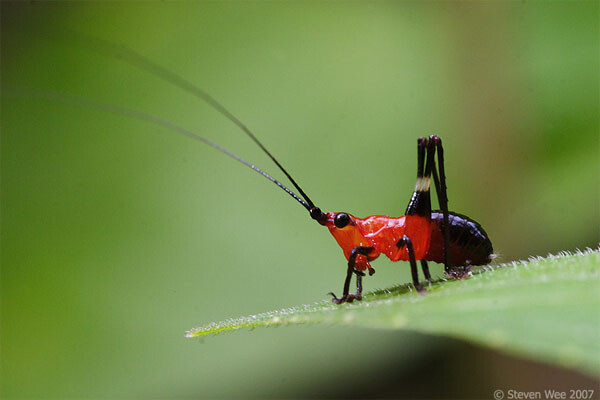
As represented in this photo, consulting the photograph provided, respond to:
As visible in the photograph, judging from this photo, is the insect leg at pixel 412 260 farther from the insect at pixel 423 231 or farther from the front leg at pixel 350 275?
the front leg at pixel 350 275

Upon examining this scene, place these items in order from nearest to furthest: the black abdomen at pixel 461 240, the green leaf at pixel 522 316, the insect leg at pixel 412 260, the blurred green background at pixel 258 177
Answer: the green leaf at pixel 522 316 < the insect leg at pixel 412 260 < the black abdomen at pixel 461 240 < the blurred green background at pixel 258 177

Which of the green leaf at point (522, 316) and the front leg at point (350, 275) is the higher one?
the front leg at point (350, 275)

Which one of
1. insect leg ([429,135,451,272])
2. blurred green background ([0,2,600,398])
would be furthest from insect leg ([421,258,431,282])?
blurred green background ([0,2,600,398])

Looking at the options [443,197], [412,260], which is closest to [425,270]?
[412,260]

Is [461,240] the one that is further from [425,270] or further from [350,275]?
[350,275]

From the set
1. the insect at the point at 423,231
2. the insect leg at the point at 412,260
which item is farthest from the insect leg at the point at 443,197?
the insect leg at the point at 412,260

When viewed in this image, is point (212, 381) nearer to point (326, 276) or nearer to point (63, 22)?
point (326, 276)
